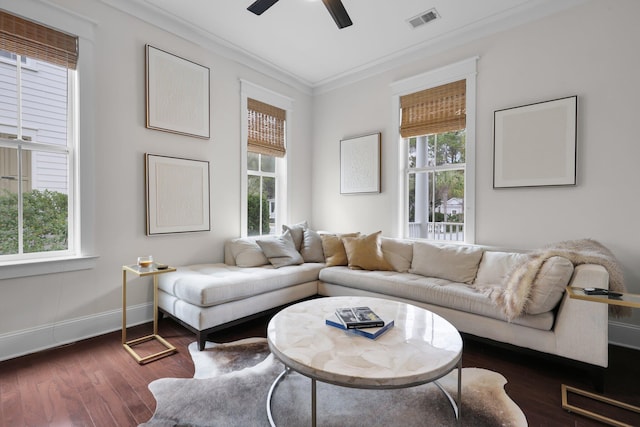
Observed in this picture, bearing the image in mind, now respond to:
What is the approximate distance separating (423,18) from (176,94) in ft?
8.64

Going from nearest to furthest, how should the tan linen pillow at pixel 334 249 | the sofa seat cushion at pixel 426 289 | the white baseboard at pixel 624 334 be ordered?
the sofa seat cushion at pixel 426 289, the white baseboard at pixel 624 334, the tan linen pillow at pixel 334 249

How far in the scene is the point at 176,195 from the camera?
3.22m

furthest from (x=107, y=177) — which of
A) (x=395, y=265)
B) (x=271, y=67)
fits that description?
(x=395, y=265)

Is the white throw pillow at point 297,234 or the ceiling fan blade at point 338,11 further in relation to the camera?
the white throw pillow at point 297,234

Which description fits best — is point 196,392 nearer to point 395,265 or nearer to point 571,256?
point 395,265

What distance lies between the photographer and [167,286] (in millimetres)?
2812

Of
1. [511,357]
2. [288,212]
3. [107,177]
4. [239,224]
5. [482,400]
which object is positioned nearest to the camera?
[482,400]

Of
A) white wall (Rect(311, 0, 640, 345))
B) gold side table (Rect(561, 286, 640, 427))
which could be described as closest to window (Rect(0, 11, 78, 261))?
white wall (Rect(311, 0, 640, 345))

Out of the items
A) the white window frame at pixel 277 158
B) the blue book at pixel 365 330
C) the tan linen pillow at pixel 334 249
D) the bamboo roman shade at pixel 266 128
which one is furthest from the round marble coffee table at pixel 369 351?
the bamboo roman shade at pixel 266 128

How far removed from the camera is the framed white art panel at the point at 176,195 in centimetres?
304

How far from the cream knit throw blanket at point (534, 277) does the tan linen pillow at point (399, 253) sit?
106 cm

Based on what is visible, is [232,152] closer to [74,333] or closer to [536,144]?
[74,333]

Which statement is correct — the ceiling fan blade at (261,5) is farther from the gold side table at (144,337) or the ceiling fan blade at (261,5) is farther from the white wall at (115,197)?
the gold side table at (144,337)

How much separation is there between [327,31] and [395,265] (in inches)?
103
